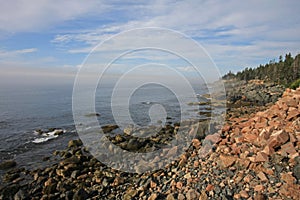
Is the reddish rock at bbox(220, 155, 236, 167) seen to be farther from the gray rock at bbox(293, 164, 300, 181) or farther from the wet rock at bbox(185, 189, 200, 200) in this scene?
the gray rock at bbox(293, 164, 300, 181)

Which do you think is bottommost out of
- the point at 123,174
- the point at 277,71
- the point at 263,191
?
the point at 123,174

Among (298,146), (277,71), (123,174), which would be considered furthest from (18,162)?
(277,71)

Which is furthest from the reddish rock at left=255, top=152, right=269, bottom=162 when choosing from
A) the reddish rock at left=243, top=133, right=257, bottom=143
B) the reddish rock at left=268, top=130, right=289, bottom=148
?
the reddish rock at left=243, top=133, right=257, bottom=143

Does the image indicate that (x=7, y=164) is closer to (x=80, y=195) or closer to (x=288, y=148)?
(x=80, y=195)

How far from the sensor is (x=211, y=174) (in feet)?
22.9

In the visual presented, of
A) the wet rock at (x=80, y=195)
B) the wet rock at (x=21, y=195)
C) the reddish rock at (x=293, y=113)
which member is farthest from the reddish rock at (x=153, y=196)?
the reddish rock at (x=293, y=113)

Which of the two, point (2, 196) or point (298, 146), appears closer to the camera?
point (298, 146)

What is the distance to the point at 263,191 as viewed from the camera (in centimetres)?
571

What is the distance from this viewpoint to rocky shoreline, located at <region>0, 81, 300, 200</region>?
6062 mm

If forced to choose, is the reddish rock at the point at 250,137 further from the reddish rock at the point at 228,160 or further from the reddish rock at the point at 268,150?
the reddish rock at the point at 228,160

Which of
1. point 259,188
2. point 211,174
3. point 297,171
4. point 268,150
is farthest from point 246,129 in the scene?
point 259,188

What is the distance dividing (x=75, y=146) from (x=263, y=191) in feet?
39.4

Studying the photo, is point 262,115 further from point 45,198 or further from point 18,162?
point 18,162

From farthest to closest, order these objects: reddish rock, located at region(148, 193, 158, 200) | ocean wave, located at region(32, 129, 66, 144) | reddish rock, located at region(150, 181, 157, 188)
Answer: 1. ocean wave, located at region(32, 129, 66, 144)
2. reddish rock, located at region(150, 181, 157, 188)
3. reddish rock, located at region(148, 193, 158, 200)
